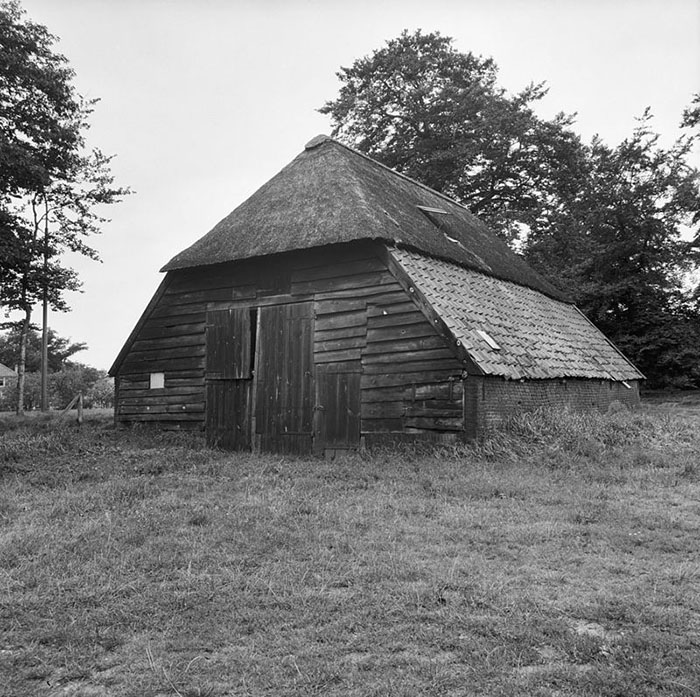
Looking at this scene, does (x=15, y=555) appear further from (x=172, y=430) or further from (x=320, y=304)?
(x=172, y=430)

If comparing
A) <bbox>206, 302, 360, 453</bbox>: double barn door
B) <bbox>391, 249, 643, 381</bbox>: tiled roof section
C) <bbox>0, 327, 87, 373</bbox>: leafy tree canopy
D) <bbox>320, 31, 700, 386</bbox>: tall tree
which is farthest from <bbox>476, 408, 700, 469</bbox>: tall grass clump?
<bbox>0, 327, 87, 373</bbox>: leafy tree canopy

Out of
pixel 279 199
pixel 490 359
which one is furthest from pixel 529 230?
pixel 490 359

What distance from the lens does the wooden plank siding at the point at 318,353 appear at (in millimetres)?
11398

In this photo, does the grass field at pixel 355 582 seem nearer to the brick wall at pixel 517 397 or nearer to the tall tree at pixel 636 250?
the brick wall at pixel 517 397

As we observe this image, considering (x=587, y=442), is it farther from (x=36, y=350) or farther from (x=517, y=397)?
(x=36, y=350)

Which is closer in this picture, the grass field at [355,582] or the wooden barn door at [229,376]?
the grass field at [355,582]

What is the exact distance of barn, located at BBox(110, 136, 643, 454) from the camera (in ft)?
37.4

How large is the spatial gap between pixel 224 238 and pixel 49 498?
764 cm

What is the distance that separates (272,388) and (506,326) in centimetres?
494

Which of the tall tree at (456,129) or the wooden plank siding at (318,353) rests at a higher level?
the tall tree at (456,129)

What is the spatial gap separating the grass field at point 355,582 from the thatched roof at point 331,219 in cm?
505

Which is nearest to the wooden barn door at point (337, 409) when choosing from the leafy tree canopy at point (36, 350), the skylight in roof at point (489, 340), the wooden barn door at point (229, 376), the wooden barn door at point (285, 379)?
the wooden barn door at point (285, 379)

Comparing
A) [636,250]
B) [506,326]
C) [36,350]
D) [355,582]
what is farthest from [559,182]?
[36,350]

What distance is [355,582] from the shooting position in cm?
483
